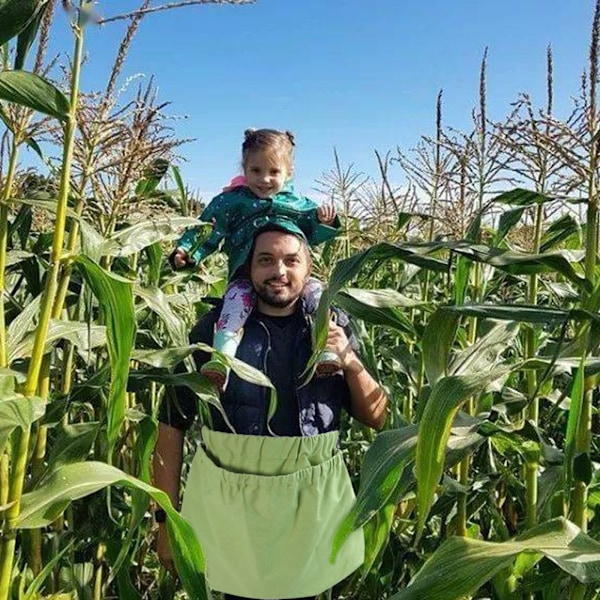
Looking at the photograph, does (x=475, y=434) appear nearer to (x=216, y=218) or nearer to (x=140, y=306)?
(x=140, y=306)

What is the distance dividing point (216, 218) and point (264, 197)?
9.0 inches

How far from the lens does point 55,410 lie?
178 cm

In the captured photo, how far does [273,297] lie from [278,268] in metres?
0.10

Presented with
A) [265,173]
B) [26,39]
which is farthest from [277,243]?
[26,39]

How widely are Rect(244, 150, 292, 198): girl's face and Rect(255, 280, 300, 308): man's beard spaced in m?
0.82

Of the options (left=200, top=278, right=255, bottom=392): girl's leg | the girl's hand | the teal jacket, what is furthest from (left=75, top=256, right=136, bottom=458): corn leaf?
the girl's hand

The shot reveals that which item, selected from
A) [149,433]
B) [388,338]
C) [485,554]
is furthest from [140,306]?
[388,338]

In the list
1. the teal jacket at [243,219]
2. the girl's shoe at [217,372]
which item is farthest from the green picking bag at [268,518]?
the teal jacket at [243,219]

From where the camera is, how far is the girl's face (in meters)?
3.12

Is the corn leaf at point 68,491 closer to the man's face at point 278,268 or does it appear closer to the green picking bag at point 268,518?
the green picking bag at point 268,518

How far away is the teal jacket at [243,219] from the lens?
117 inches

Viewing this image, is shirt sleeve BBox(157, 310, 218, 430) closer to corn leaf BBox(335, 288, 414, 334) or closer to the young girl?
the young girl

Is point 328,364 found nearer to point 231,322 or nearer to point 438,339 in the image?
point 231,322

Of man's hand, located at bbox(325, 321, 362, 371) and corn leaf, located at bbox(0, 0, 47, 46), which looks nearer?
corn leaf, located at bbox(0, 0, 47, 46)
